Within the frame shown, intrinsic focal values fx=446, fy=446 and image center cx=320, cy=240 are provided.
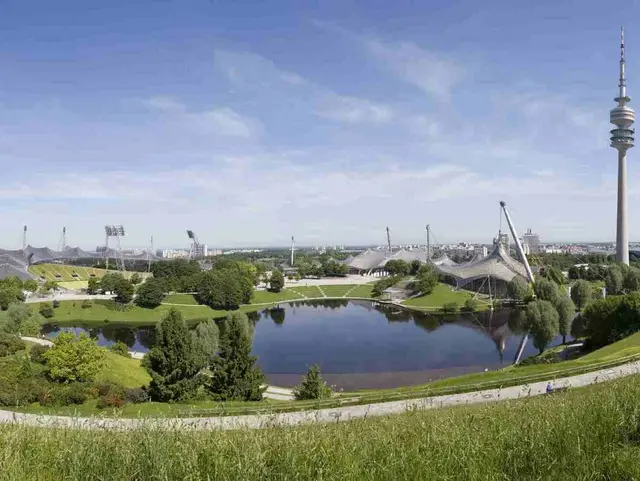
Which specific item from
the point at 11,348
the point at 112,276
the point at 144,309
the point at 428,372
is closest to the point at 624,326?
the point at 428,372

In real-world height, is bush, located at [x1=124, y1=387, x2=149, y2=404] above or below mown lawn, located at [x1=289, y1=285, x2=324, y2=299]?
above

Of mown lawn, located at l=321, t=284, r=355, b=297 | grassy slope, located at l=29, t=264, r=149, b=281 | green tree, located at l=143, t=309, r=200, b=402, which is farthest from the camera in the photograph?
grassy slope, located at l=29, t=264, r=149, b=281

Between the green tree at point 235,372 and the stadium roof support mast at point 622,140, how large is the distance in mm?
93886

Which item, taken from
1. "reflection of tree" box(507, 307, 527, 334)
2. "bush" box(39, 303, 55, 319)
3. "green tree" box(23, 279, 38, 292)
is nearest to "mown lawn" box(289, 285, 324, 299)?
"reflection of tree" box(507, 307, 527, 334)

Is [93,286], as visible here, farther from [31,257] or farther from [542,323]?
[542,323]

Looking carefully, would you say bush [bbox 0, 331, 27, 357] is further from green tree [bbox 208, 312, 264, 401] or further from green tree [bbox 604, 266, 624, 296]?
green tree [bbox 604, 266, 624, 296]

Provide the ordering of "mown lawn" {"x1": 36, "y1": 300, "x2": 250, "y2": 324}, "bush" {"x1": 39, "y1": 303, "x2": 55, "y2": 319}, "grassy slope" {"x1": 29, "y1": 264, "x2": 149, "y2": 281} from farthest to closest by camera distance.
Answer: "grassy slope" {"x1": 29, "y1": 264, "x2": 149, "y2": 281}, "mown lawn" {"x1": 36, "y1": 300, "x2": 250, "y2": 324}, "bush" {"x1": 39, "y1": 303, "x2": 55, "y2": 319}

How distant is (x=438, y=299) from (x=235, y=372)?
Result: 56.7m

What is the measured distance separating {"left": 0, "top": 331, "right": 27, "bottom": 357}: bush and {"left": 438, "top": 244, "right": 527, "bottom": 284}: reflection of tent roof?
70515mm

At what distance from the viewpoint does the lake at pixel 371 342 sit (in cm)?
3484

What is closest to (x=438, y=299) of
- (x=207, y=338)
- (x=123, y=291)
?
(x=207, y=338)

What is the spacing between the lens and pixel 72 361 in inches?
842

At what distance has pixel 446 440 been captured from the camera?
15.0 ft

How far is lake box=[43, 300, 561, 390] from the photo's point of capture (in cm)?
3484
